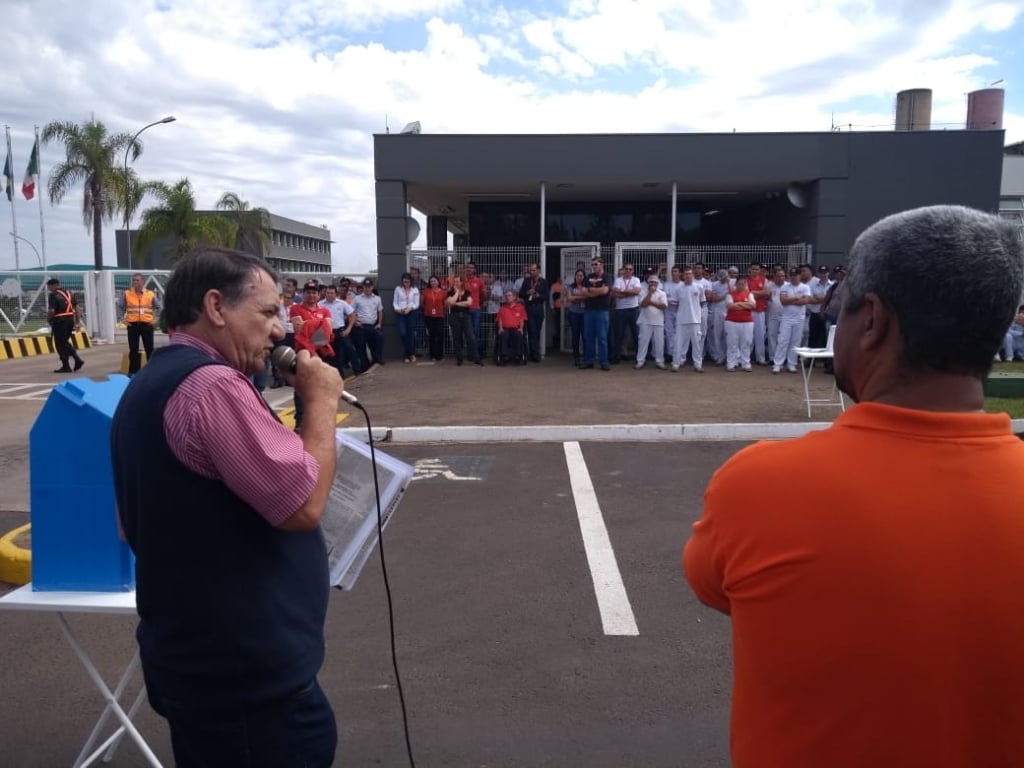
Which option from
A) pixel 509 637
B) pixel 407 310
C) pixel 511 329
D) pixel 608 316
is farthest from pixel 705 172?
pixel 509 637

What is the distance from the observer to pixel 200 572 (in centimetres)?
189

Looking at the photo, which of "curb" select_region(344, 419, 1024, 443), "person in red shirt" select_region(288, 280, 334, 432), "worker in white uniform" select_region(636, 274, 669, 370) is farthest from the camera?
"worker in white uniform" select_region(636, 274, 669, 370)

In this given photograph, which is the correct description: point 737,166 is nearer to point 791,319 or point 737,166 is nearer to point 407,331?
point 791,319

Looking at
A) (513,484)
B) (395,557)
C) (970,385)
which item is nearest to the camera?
(970,385)

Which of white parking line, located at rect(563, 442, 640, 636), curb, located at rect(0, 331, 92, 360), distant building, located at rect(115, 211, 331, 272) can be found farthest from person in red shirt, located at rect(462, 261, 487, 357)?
distant building, located at rect(115, 211, 331, 272)

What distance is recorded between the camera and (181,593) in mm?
1915

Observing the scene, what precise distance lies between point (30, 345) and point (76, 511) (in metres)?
21.4

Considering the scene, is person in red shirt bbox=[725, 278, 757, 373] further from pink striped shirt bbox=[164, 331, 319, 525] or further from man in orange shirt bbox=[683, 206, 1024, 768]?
man in orange shirt bbox=[683, 206, 1024, 768]

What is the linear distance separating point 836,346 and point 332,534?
1641 millimetres

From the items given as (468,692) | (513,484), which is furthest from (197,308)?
(513,484)

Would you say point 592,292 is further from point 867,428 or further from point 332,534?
point 867,428

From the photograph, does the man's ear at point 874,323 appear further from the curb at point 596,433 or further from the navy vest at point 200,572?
the curb at point 596,433

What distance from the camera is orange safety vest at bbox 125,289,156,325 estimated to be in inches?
608

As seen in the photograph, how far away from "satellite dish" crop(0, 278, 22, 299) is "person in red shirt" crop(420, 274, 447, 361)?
48.9ft
